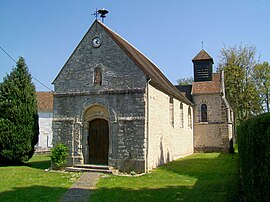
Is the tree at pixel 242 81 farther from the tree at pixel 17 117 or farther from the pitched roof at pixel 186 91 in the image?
the tree at pixel 17 117

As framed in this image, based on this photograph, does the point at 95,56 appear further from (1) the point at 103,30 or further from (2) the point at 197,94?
(2) the point at 197,94

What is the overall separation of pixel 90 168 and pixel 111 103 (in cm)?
375

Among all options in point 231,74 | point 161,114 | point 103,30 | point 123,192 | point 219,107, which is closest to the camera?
point 123,192

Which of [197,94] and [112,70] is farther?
[197,94]

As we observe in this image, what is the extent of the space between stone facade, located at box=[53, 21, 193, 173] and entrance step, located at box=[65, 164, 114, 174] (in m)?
0.40

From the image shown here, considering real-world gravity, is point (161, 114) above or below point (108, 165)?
above

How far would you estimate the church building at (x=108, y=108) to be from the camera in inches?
607

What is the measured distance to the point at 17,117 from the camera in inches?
733

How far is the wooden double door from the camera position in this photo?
16.5 metres

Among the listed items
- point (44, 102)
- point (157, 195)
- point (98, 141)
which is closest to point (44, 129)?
point (44, 102)

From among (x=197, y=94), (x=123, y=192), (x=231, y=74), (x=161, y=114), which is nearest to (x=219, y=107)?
(x=197, y=94)

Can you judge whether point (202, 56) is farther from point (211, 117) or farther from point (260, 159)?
point (260, 159)

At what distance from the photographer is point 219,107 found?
29.8 meters

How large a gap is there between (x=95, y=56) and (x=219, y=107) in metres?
17.4
